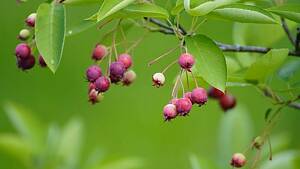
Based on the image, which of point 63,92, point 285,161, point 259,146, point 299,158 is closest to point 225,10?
point 259,146

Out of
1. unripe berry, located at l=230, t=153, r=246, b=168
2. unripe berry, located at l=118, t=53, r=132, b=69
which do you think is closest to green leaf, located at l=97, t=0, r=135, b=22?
unripe berry, located at l=118, t=53, r=132, b=69

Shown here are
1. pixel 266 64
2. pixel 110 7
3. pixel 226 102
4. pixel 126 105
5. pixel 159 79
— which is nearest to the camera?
pixel 110 7

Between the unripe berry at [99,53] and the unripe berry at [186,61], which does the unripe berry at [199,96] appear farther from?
the unripe berry at [99,53]

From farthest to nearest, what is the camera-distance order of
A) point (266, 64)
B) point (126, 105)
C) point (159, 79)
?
point (126, 105)
point (266, 64)
point (159, 79)

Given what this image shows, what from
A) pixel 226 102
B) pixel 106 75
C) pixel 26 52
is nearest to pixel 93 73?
pixel 106 75

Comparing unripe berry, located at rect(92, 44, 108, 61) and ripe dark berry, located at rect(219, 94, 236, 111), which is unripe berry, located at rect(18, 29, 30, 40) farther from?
ripe dark berry, located at rect(219, 94, 236, 111)

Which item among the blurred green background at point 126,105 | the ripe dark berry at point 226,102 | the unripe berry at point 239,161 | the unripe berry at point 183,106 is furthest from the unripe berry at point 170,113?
the blurred green background at point 126,105

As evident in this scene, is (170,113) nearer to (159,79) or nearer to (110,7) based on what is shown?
(159,79)

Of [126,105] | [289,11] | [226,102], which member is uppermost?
[289,11]
